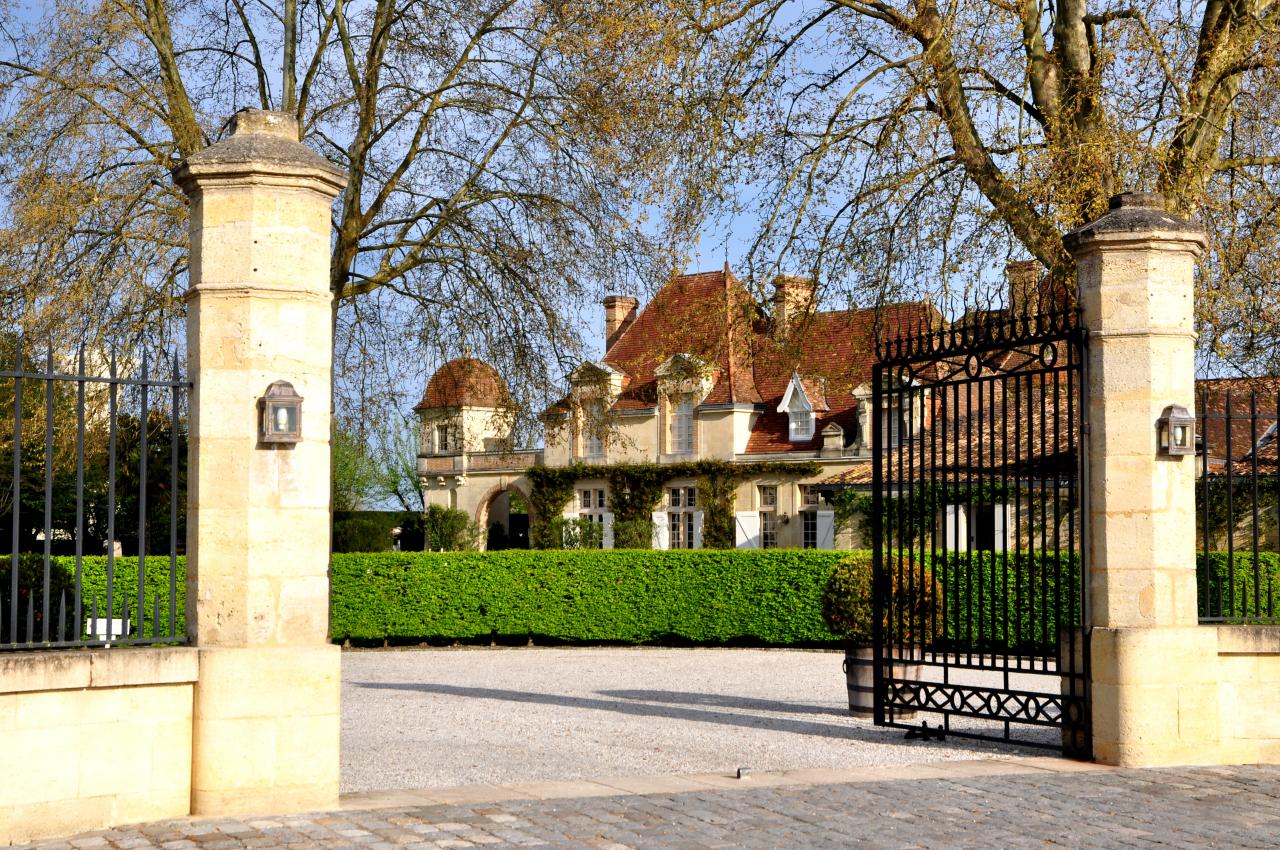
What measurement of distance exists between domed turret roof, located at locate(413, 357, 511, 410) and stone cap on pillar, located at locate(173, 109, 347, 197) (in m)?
11.2

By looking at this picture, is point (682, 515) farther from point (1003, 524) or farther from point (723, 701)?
point (1003, 524)

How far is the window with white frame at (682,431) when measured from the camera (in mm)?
44094

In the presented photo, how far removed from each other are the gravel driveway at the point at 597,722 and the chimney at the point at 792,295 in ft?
12.3

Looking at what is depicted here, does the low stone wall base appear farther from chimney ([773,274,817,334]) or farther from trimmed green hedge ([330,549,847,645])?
trimmed green hedge ([330,549,847,645])

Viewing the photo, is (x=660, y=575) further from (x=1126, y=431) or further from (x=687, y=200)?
(x=1126, y=431)

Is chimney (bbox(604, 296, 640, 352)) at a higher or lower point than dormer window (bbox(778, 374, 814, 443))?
higher

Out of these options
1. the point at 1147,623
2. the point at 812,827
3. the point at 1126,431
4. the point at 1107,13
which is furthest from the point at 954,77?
the point at 812,827

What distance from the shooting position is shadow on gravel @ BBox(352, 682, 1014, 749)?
1061 cm

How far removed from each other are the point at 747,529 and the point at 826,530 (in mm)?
4566

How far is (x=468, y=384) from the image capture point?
18750 mm

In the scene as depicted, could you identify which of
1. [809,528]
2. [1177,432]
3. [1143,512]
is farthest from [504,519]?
[1177,432]

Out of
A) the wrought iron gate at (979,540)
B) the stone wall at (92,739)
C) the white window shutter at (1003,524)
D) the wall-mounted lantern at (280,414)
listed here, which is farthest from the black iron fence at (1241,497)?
the stone wall at (92,739)

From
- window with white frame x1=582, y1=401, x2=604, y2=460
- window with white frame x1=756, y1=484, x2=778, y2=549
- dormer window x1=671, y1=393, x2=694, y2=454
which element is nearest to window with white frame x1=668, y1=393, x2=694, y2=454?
dormer window x1=671, y1=393, x2=694, y2=454

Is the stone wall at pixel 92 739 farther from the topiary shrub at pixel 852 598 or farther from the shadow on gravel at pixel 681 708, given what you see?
the topiary shrub at pixel 852 598
